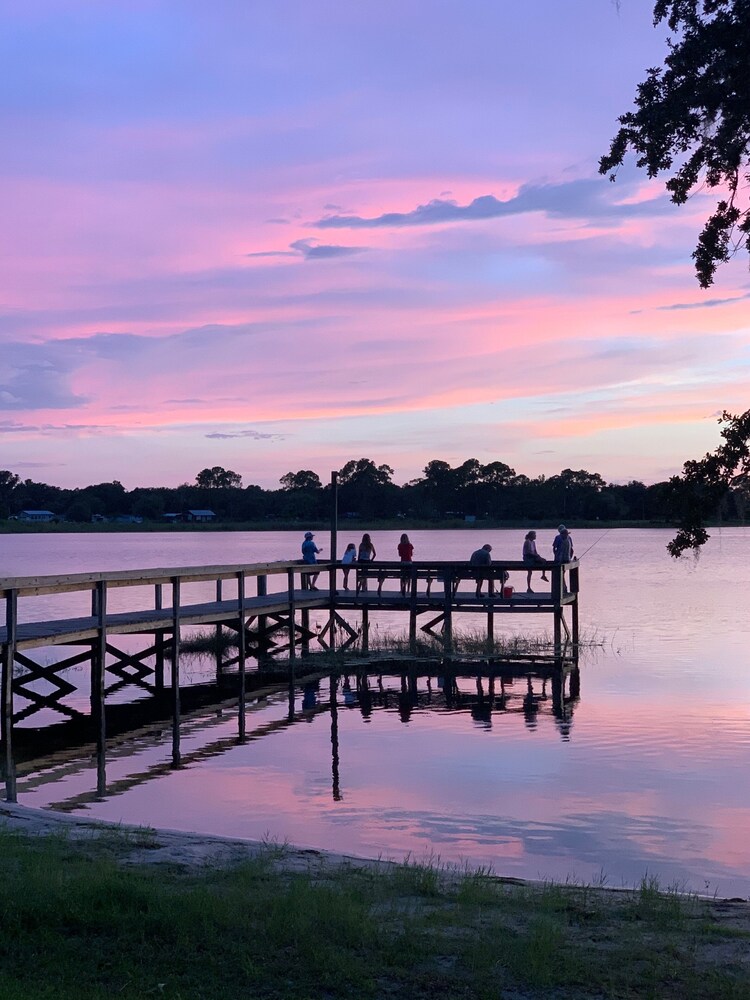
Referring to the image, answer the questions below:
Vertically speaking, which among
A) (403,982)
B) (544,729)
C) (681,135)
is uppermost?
(681,135)

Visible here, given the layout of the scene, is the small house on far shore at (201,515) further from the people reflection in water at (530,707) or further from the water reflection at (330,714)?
the people reflection in water at (530,707)

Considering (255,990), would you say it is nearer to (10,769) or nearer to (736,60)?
(736,60)

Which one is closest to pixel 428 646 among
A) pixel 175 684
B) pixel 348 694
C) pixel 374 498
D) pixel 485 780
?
pixel 348 694

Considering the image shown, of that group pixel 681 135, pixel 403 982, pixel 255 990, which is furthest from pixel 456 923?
pixel 681 135

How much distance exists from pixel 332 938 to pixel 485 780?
8.70 metres

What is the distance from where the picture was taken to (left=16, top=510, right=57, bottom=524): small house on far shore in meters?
185

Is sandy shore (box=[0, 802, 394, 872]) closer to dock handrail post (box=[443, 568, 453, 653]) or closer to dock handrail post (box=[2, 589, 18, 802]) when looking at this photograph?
dock handrail post (box=[2, 589, 18, 802])

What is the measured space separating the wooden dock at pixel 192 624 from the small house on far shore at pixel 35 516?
6096 inches

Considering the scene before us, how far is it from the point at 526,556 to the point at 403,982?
2444cm

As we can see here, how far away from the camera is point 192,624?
2353cm

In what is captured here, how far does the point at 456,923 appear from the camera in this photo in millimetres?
6738

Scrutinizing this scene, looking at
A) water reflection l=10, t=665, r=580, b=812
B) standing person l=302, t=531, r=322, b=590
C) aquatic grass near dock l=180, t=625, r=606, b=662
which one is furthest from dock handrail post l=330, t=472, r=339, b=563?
water reflection l=10, t=665, r=580, b=812

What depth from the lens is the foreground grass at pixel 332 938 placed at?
5680 millimetres

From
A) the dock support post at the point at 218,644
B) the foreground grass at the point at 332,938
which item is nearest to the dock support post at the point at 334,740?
the dock support post at the point at 218,644
